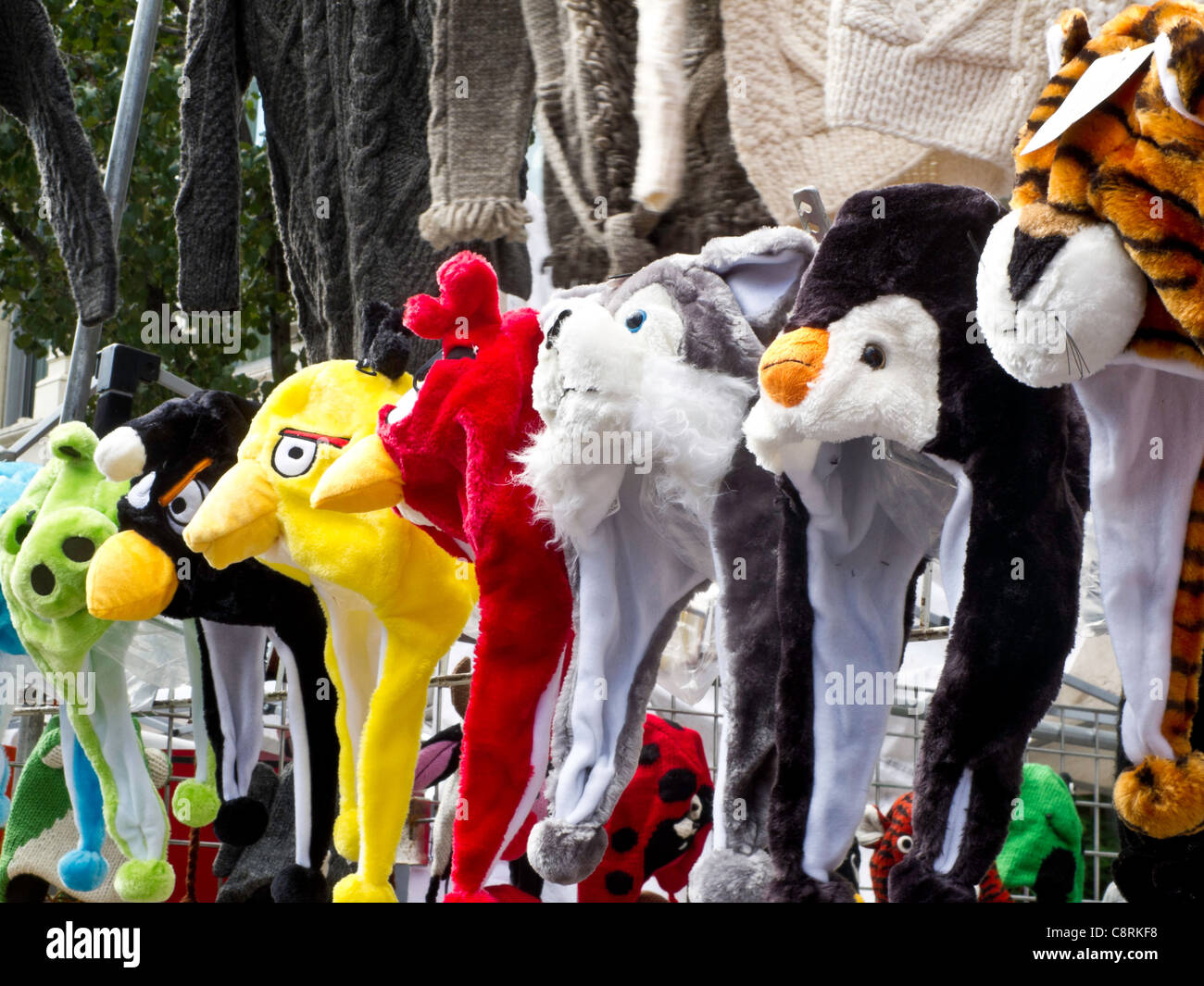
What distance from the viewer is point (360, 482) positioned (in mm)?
1996

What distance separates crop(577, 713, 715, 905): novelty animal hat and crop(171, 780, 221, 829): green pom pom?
2.20 ft

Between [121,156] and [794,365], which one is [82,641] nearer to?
[121,156]

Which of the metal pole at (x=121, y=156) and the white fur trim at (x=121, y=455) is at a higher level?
the metal pole at (x=121, y=156)

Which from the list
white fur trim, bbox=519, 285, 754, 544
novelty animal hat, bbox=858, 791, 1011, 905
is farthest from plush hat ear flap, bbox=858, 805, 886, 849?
white fur trim, bbox=519, 285, 754, 544

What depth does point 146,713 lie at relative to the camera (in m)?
3.10

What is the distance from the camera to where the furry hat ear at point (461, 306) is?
6.46ft

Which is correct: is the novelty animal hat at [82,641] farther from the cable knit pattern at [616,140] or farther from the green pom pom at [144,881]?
the cable knit pattern at [616,140]

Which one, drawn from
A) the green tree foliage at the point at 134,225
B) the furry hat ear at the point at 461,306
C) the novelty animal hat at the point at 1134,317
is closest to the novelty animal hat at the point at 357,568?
the furry hat ear at the point at 461,306

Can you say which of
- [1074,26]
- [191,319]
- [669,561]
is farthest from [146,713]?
[1074,26]

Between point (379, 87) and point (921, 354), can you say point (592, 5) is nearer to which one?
point (379, 87)

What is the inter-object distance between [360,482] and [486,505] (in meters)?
0.19

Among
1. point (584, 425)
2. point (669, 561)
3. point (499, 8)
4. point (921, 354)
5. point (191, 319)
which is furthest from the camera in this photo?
point (191, 319)

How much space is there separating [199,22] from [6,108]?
0.56 m

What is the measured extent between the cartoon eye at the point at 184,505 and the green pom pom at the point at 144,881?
62cm
